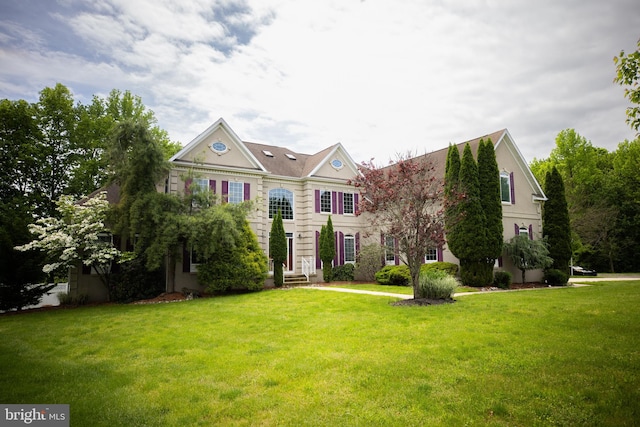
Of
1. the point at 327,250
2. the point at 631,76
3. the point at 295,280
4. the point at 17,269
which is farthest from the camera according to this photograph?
the point at 327,250

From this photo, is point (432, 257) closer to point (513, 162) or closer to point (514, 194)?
point (514, 194)

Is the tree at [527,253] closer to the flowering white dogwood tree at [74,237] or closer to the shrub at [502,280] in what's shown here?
the shrub at [502,280]

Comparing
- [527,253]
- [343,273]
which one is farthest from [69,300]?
[527,253]

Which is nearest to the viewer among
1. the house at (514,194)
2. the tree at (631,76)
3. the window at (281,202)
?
the tree at (631,76)

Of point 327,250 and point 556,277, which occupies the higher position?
point 327,250

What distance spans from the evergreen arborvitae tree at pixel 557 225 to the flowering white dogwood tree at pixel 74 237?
71.9ft

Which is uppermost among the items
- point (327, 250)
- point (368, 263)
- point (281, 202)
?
point (281, 202)

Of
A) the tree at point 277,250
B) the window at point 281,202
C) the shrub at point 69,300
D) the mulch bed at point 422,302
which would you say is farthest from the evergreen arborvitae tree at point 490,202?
the shrub at point 69,300

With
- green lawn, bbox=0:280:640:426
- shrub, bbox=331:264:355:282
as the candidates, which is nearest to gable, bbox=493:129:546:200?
shrub, bbox=331:264:355:282

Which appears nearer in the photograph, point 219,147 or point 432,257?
point 219,147

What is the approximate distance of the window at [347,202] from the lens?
77.0 feet

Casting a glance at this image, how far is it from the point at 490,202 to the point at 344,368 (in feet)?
50.3

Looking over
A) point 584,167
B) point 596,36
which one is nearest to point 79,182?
point 596,36

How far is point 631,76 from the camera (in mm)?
6703
